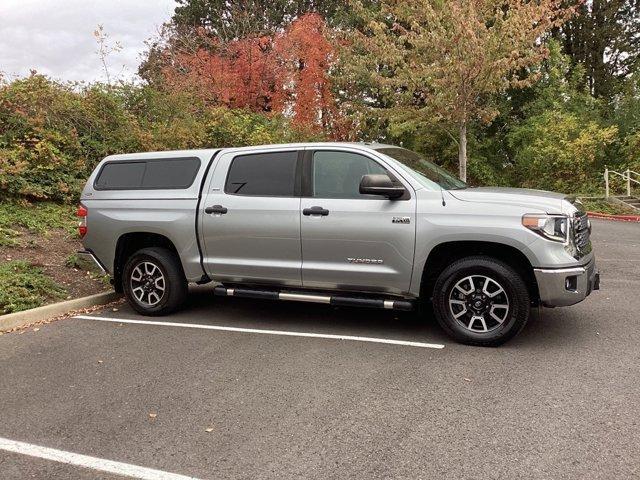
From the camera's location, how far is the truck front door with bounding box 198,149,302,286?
5730 millimetres

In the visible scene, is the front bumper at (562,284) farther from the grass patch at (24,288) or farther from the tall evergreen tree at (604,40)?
the tall evergreen tree at (604,40)

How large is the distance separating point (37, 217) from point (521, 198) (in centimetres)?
854

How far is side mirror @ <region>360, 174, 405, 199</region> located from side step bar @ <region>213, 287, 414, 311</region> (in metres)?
1.04

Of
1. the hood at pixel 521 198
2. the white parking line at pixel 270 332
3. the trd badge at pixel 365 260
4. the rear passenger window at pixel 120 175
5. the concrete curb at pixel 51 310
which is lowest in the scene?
the white parking line at pixel 270 332

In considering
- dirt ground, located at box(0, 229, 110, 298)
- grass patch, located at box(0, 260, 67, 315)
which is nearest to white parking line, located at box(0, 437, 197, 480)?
grass patch, located at box(0, 260, 67, 315)

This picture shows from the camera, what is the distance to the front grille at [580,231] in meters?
4.98

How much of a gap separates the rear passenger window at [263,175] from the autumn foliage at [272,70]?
17078 mm

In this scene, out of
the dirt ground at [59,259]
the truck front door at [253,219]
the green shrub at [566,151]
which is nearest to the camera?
the truck front door at [253,219]

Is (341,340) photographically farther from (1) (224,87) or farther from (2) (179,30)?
(2) (179,30)

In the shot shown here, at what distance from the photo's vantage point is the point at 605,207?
17.8 m

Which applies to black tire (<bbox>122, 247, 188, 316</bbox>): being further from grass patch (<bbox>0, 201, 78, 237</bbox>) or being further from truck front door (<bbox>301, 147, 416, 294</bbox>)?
grass patch (<bbox>0, 201, 78, 237</bbox>)

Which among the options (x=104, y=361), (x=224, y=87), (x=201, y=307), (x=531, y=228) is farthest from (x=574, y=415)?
(x=224, y=87)

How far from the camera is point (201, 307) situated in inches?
276

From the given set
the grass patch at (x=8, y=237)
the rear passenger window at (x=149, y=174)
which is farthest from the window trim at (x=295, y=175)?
the grass patch at (x=8, y=237)
